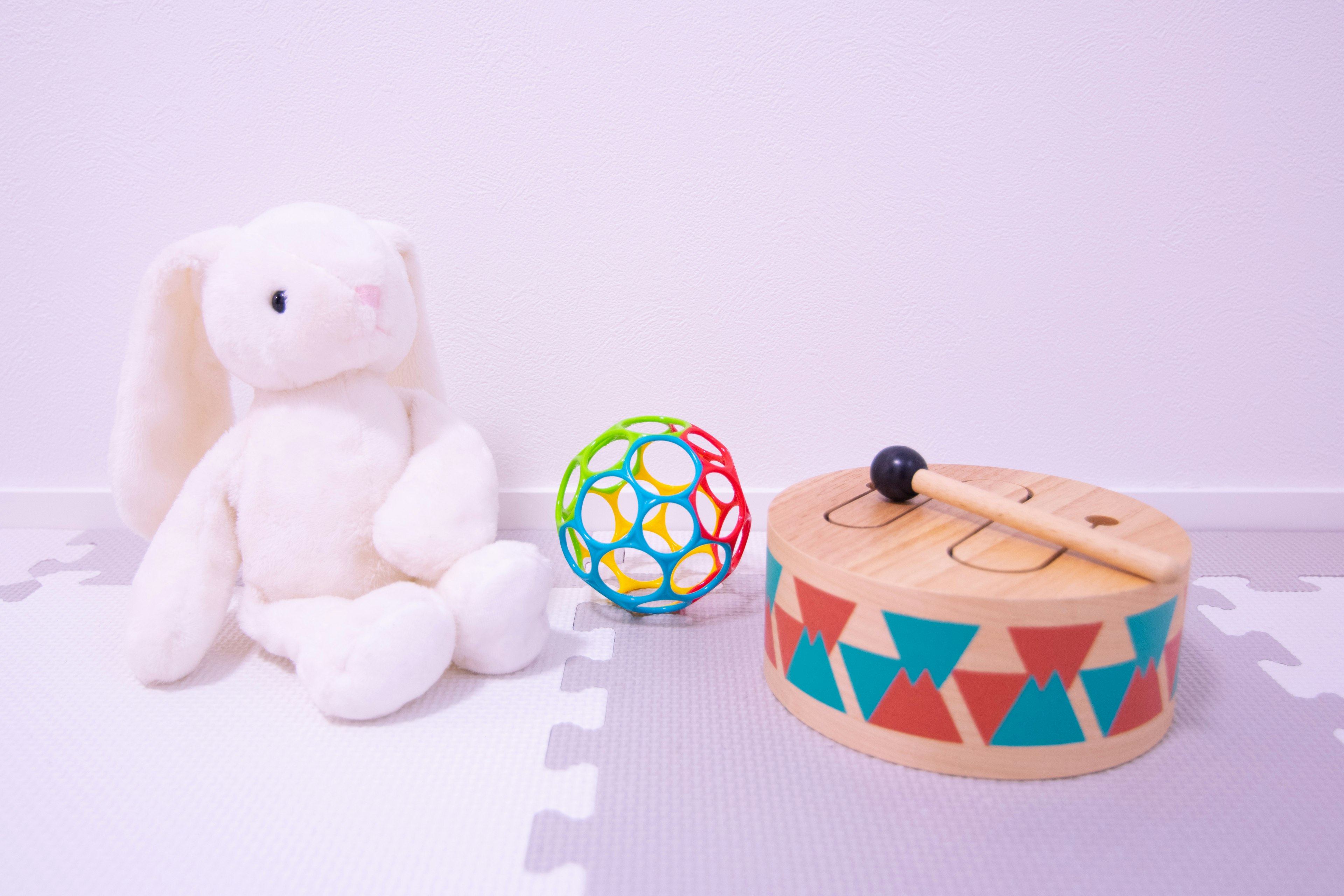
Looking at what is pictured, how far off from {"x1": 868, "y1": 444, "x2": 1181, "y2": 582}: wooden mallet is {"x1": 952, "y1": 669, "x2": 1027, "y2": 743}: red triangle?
115 millimetres

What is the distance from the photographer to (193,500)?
31.9 inches

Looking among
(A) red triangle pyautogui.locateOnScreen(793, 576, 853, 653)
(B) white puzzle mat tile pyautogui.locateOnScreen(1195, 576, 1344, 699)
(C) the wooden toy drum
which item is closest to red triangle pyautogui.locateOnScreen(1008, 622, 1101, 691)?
(C) the wooden toy drum

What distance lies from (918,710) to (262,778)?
1.67 ft

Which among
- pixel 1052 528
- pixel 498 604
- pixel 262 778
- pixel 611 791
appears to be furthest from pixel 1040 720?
pixel 262 778

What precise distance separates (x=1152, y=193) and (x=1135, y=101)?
0.12m

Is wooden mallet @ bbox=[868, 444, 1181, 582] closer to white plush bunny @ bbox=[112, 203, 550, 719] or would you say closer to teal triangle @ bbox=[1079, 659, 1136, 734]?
teal triangle @ bbox=[1079, 659, 1136, 734]

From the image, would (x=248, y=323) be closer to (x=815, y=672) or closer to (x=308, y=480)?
(x=308, y=480)

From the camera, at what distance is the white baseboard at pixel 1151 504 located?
116 centimetres

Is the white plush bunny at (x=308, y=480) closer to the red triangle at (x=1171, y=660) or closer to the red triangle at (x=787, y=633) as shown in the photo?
the red triangle at (x=787, y=633)

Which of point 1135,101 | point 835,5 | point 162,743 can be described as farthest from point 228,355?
point 1135,101

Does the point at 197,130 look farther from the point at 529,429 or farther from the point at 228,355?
the point at 529,429

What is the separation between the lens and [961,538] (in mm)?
713

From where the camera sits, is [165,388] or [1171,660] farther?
[165,388]

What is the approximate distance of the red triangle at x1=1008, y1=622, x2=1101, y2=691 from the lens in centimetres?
60
